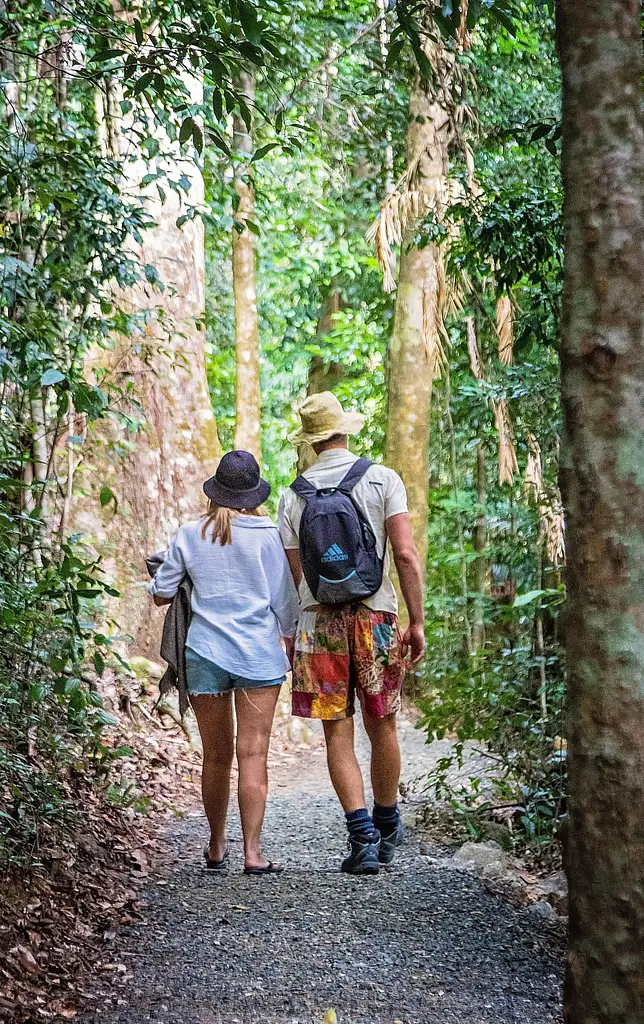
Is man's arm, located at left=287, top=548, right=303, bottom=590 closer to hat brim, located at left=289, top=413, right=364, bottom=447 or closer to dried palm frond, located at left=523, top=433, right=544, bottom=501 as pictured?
hat brim, located at left=289, top=413, right=364, bottom=447

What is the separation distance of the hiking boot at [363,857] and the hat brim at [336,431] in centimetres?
200

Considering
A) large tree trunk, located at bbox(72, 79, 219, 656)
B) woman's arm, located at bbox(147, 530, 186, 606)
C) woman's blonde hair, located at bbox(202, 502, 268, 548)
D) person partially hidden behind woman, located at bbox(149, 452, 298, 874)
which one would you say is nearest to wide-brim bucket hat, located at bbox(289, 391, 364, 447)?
person partially hidden behind woman, located at bbox(149, 452, 298, 874)

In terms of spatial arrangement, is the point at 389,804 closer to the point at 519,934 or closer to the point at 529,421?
the point at 519,934

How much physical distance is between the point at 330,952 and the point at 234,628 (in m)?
1.67

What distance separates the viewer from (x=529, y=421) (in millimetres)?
7246

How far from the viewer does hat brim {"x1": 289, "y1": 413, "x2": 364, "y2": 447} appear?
16.5 ft

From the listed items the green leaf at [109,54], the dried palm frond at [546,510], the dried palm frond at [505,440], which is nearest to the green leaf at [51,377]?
the green leaf at [109,54]

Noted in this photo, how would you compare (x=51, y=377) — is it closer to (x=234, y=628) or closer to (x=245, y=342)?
(x=234, y=628)

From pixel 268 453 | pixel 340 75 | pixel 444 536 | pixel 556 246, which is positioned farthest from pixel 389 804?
pixel 268 453

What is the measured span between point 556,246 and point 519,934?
11.7ft

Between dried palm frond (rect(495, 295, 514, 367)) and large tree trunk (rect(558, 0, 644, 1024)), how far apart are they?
6762 mm

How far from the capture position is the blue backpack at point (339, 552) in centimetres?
472

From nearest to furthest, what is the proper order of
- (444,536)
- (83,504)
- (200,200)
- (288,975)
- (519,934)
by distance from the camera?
(288,975) → (519,934) → (83,504) → (200,200) → (444,536)

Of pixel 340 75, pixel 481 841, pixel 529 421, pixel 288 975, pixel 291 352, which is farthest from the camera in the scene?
pixel 291 352
